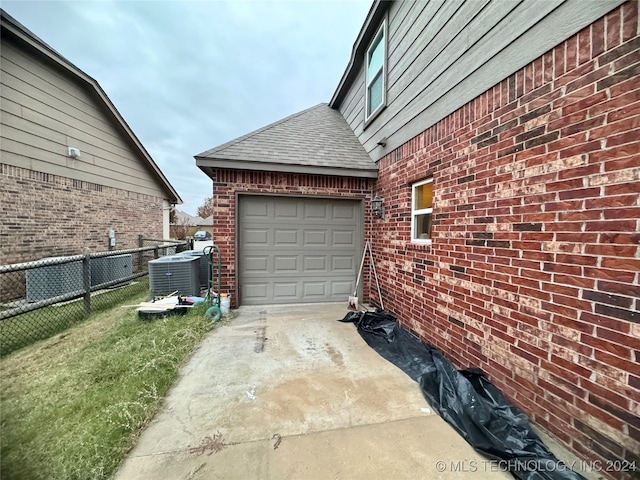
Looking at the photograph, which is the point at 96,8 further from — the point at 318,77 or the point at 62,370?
the point at 318,77

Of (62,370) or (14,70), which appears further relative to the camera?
(14,70)

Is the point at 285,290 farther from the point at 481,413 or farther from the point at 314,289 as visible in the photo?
the point at 481,413

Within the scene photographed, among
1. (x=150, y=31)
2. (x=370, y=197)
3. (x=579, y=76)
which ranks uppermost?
(x=150, y=31)

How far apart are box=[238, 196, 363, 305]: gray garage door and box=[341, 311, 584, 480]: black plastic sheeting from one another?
2.27 metres

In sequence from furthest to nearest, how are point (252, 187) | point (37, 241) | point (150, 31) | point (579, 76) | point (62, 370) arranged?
point (150, 31) < point (37, 241) < point (252, 187) < point (62, 370) < point (579, 76)

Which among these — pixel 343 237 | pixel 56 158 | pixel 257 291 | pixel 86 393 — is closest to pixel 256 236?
pixel 257 291

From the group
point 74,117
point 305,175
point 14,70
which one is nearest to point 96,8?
point 14,70

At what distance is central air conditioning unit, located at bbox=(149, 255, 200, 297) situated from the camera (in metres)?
5.09

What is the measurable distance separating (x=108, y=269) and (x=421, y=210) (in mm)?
7028

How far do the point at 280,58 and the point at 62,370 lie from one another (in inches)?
559

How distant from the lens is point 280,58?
1231 centimetres

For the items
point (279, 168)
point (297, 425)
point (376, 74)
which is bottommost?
point (297, 425)

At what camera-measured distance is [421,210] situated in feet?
12.1

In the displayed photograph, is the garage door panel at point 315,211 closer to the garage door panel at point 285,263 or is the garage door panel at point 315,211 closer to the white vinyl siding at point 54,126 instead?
the garage door panel at point 285,263
